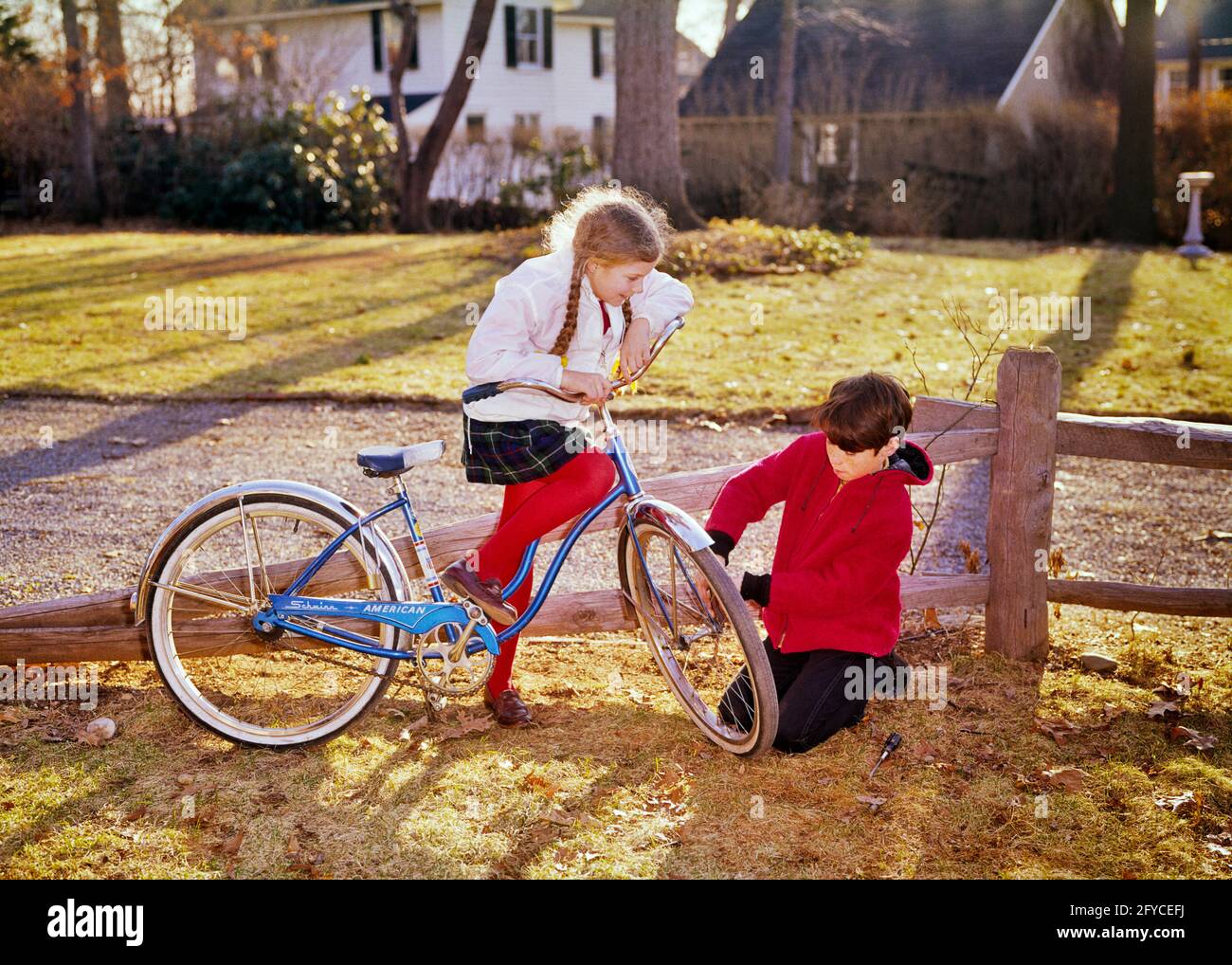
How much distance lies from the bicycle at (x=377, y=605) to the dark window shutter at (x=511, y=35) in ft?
107

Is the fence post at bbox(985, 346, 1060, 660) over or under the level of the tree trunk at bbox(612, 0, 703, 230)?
under

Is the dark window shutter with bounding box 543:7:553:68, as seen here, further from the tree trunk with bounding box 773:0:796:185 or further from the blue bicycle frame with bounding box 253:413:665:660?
the blue bicycle frame with bounding box 253:413:665:660

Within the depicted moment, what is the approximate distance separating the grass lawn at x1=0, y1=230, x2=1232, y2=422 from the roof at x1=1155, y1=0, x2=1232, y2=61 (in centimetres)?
2196

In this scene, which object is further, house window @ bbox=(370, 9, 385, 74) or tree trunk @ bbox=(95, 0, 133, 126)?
house window @ bbox=(370, 9, 385, 74)

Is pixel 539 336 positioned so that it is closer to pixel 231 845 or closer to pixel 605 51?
pixel 231 845

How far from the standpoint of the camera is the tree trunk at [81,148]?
63.9ft

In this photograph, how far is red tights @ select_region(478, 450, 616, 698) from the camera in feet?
12.5

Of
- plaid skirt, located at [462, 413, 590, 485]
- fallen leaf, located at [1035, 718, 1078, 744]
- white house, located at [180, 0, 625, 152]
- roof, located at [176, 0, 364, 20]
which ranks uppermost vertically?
roof, located at [176, 0, 364, 20]

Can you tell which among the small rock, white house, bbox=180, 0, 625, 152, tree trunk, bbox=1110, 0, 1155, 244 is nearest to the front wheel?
the small rock

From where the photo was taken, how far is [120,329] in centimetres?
1076

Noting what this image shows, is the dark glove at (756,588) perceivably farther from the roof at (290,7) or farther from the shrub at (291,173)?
the roof at (290,7)

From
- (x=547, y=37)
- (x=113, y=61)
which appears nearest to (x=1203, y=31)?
(x=547, y=37)
